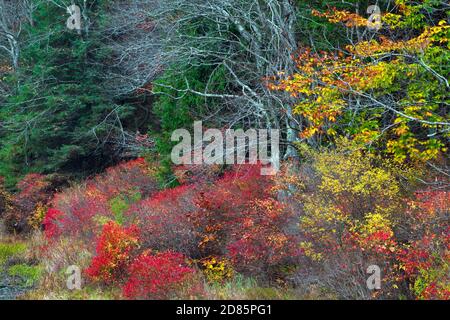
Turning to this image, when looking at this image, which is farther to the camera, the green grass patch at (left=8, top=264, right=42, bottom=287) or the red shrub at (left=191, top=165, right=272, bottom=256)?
the green grass patch at (left=8, top=264, right=42, bottom=287)

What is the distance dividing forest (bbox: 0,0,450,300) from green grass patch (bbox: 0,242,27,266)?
0.29ft

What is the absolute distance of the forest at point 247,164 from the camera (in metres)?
8.23

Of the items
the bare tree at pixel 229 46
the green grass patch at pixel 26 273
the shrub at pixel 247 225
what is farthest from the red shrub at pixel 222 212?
the green grass patch at pixel 26 273

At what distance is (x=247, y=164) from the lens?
41.4 feet

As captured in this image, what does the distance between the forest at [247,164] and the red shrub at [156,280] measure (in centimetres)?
2

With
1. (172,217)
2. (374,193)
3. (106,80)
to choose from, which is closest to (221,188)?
(172,217)

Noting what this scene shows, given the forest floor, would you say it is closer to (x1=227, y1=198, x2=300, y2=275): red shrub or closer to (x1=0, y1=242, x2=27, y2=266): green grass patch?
(x1=0, y1=242, x2=27, y2=266): green grass patch

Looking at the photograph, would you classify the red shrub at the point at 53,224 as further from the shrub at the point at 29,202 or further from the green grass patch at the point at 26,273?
the shrub at the point at 29,202

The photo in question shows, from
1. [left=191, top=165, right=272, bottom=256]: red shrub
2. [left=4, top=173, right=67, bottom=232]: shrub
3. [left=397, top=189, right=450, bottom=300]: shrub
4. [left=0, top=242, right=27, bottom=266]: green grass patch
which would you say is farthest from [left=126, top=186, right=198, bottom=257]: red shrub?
[left=4, top=173, right=67, bottom=232]: shrub

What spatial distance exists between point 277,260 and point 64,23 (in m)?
16.2

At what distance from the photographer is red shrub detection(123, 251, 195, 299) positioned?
834 cm

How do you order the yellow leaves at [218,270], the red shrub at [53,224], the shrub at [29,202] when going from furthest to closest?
the shrub at [29,202] < the red shrub at [53,224] < the yellow leaves at [218,270]

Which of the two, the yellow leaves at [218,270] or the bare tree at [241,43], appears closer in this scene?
the yellow leaves at [218,270]

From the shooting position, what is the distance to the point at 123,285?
9.30 metres
